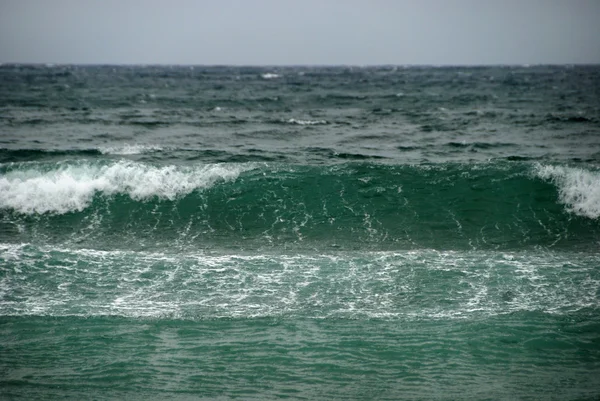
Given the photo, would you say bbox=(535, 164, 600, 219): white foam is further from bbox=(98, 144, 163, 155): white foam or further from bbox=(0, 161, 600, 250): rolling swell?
bbox=(98, 144, 163, 155): white foam

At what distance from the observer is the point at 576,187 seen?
57.6 ft

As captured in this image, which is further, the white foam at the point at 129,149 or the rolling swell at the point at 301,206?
the white foam at the point at 129,149

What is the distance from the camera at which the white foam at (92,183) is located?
16828 millimetres

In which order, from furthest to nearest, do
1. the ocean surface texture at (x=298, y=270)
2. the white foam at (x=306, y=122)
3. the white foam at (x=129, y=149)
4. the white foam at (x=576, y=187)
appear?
the white foam at (x=306, y=122)
the white foam at (x=129, y=149)
the white foam at (x=576, y=187)
the ocean surface texture at (x=298, y=270)

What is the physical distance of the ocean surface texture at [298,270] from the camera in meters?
8.30

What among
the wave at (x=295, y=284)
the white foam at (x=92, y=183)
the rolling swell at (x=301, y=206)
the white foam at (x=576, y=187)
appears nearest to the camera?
the wave at (x=295, y=284)

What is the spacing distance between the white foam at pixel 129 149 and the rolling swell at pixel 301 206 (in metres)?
4.30

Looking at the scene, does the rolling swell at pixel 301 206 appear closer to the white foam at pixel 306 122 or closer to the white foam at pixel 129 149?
the white foam at pixel 129 149

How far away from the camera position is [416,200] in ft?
56.8

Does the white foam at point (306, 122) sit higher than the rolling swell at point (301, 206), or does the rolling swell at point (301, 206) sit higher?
the white foam at point (306, 122)

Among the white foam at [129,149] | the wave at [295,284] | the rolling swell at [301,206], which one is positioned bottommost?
the wave at [295,284]

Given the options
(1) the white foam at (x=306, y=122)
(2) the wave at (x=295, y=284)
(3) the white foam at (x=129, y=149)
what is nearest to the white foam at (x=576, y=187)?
(2) the wave at (x=295, y=284)

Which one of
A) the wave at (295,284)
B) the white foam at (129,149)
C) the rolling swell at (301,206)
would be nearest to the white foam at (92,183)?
the rolling swell at (301,206)

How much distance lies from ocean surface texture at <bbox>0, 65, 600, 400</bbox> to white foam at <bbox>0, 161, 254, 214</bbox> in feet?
0.21
